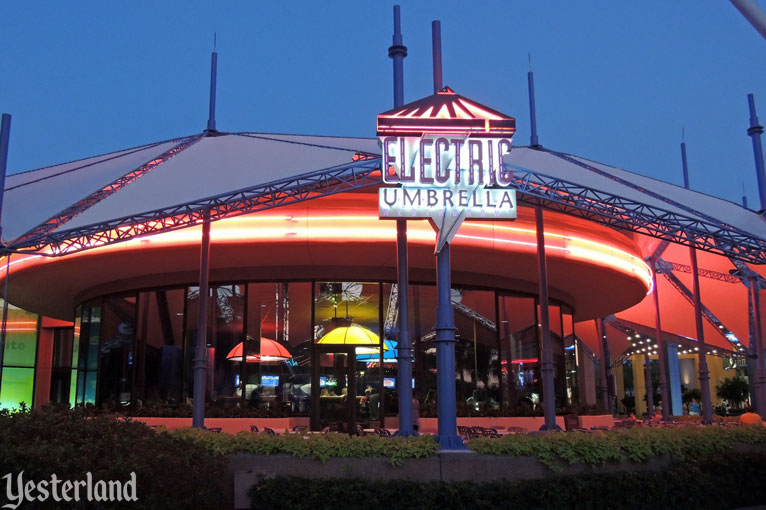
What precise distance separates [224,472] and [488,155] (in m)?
6.31

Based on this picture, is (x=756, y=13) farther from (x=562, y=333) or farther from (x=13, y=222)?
(x=562, y=333)

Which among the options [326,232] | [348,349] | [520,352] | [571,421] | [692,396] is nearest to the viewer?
[326,232]

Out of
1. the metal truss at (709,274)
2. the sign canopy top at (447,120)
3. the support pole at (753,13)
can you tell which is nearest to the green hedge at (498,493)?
the sign canopy top at (447,120)

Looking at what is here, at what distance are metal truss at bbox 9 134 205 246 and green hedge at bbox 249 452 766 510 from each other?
27.2 ft

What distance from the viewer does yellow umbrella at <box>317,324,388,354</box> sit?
22.3m

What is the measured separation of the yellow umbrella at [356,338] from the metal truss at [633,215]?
706 cm

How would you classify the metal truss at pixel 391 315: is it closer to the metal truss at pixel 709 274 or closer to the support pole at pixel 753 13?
the metal truss at pixel 709 274

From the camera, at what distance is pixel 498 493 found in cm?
989

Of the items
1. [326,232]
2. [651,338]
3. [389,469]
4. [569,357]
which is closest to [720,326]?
[569,357]

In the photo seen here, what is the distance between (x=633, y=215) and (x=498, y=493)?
8.82 meters

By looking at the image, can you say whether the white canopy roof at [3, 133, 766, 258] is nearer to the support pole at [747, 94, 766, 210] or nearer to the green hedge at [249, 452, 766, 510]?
the support pole at [747, 94, 766, 210]

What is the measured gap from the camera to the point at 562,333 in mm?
27297

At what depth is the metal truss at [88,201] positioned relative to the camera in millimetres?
15383

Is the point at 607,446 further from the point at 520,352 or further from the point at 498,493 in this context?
the point at 520,352
